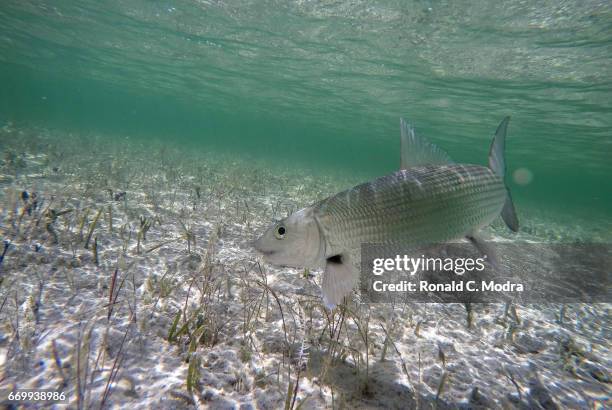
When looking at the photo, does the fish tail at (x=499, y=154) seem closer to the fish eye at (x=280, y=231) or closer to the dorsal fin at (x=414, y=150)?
the dorsal fin at (x=414, y=150)

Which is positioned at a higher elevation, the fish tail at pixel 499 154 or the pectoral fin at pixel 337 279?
the fish tail at pixel 499 154

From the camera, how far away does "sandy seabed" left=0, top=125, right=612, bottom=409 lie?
7.82ft

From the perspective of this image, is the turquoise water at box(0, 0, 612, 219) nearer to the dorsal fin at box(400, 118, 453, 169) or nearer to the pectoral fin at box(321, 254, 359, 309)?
the dorsal fin at box(400, 118, 453, 169)

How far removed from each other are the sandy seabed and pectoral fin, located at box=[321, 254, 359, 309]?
66cm

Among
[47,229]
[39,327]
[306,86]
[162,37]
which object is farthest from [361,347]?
[306,86]

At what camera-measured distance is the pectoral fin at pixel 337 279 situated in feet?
6.80

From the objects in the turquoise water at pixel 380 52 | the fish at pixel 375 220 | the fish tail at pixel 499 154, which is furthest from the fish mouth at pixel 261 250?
the turquoise water at pixel 380 52

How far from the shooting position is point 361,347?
3.05 m

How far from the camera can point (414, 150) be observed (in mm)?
2578

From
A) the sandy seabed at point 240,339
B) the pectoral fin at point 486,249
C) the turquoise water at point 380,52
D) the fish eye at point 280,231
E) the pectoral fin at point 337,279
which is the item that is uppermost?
the turquoise water at point 380,52

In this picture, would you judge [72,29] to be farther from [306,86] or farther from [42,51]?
[306,86]

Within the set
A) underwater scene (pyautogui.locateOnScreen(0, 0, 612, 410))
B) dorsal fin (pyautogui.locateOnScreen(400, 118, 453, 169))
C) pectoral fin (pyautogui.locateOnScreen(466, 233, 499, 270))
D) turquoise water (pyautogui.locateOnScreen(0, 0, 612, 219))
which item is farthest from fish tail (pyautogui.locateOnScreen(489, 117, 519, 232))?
turquoise water (pyautogui.locateOnScreen(0, 0, 612, 219))

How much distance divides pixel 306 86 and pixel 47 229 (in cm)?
2767

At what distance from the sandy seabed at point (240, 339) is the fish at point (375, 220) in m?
0.77
